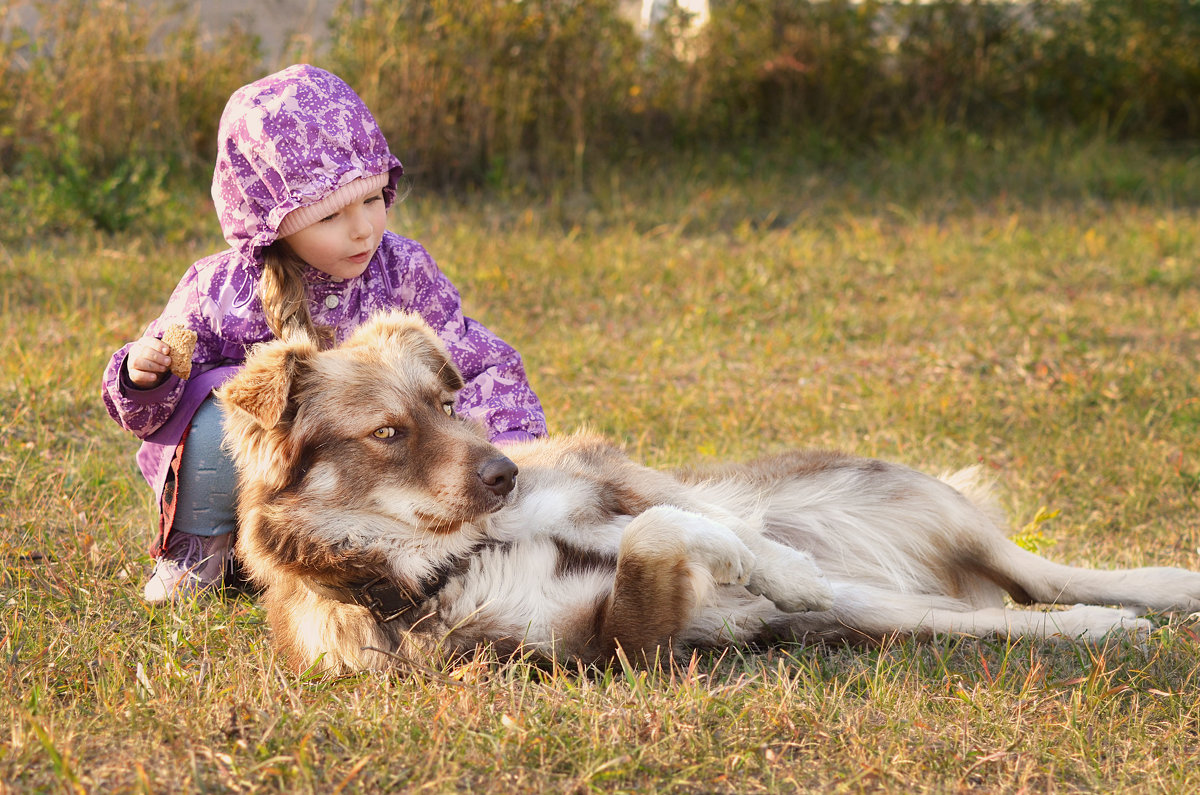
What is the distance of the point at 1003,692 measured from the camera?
8.89 ft

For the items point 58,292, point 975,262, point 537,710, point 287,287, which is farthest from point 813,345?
point 58,292

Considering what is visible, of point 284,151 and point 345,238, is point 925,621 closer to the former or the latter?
point 345,238

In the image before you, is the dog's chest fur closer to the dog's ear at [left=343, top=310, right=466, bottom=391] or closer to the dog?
the dog

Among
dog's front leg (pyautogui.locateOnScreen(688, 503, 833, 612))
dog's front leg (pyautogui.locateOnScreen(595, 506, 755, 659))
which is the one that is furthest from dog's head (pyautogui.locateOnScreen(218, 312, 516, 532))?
dog's front leg (pyautogui.locateOnScreen(688, 503, 833, 612))

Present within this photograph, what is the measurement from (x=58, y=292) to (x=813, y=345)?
497 centimetres

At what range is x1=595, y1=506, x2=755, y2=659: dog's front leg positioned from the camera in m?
2.64

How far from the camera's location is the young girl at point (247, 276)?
336cm

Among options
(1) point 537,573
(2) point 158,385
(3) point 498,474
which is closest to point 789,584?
(1) point 537,573

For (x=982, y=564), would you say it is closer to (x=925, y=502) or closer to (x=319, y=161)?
(x=925, y=502)

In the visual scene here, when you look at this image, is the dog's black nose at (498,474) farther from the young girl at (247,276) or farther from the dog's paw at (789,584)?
the young girl at (247,276)

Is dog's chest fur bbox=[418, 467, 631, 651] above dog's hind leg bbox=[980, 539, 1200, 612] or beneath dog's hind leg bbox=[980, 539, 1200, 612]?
above

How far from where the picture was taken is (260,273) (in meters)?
3.59

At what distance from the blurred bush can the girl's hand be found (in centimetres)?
545

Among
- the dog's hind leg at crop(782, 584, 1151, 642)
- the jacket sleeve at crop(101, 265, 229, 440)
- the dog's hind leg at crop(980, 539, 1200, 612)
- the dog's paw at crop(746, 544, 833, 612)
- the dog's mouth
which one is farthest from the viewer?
the dog's hind leg at crop(980, 539, 1200, 612)
